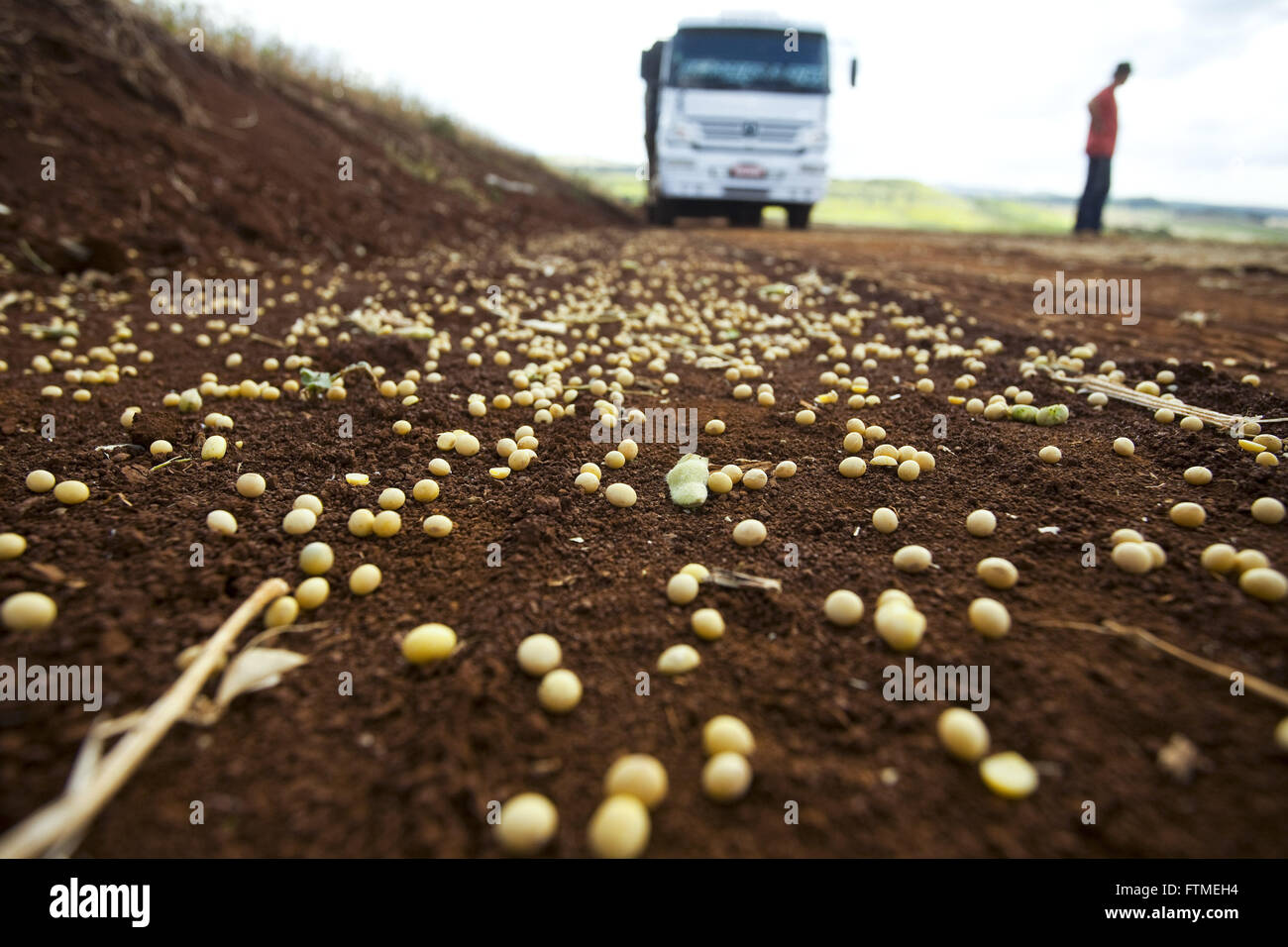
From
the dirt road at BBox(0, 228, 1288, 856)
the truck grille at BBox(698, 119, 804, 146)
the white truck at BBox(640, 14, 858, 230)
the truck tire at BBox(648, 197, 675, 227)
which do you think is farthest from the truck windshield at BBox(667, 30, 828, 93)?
the dirt road at BBox(0, 228, 1288, 856)

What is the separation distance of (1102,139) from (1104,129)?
0.22m

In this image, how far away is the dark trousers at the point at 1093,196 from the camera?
14.8 metres

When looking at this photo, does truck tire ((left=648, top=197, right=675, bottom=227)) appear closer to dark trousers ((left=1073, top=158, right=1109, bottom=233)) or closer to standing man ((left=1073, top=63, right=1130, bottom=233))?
standing man ((left=1073, top=63, right=1130, bottom=233))

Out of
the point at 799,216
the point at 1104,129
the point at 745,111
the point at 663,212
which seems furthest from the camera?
the point at 663,212

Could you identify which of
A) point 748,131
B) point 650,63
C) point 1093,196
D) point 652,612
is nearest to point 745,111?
point 748,131

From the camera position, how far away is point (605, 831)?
1.28 meters

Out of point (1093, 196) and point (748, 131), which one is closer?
point (748, 131)

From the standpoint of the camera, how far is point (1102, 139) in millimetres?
14438

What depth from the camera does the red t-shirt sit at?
14.2 m

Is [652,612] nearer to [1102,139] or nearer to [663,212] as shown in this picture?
[663,212]

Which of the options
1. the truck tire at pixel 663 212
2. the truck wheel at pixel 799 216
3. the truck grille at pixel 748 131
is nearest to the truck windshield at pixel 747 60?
the truck grille at pixel 748 131

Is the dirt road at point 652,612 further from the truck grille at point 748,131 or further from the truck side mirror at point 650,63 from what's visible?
the truck side mirror at point 650,63

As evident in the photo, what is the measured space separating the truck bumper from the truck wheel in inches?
69.0
